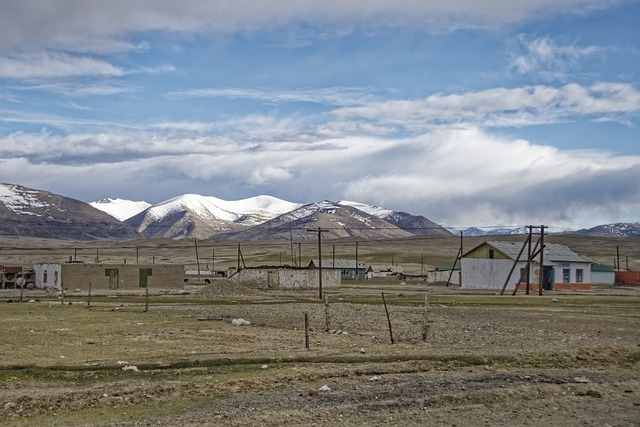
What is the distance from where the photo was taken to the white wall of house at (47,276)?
91.5 meters

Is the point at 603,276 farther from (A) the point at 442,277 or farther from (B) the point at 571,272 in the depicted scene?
(B) the point at 571,272

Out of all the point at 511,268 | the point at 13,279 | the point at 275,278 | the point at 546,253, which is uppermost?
the point at 546,253

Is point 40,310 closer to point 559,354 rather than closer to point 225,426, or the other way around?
point 559,354

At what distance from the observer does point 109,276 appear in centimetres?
9288

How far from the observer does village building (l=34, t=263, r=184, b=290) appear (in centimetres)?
9075

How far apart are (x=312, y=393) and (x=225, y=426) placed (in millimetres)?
3467

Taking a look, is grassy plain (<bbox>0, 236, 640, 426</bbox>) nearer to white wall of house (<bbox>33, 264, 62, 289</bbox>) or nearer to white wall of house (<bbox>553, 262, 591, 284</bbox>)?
white wall of house (<bbox>33, 264, 62, 289</bbox>)

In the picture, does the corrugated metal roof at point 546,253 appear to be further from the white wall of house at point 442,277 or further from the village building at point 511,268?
the white wall of house at point 442,277

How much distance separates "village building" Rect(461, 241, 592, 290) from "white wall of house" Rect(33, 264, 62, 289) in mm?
46054

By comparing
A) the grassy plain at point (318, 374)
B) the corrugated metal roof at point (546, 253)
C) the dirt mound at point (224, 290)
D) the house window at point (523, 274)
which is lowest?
the dirt mound at point (224, 290)

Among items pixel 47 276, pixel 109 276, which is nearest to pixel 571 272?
pixel 109 276

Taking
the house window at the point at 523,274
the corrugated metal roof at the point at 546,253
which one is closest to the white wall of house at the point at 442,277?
the corrugated metal roof at the point at 546,253

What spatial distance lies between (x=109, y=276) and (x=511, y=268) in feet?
145

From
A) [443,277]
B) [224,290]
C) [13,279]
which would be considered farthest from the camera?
[443,277]
